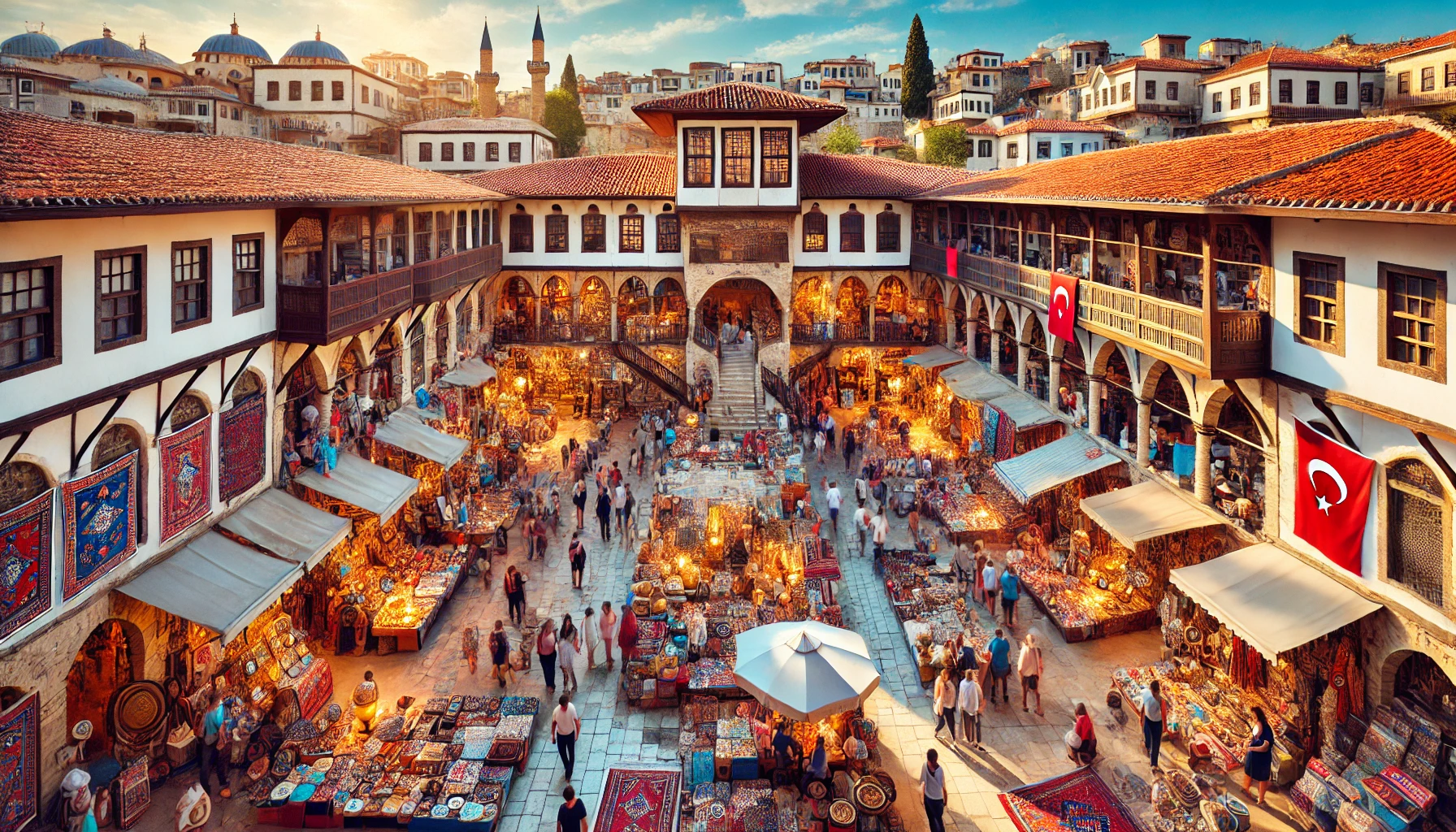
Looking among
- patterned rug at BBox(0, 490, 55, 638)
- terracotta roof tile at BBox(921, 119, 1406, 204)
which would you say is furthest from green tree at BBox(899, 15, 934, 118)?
patterned rug at BBox(0, 490, 55, 638)

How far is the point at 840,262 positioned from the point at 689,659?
21465 millimetres

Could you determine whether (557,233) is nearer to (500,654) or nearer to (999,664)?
(500,654)

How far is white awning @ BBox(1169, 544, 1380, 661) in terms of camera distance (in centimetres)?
1147

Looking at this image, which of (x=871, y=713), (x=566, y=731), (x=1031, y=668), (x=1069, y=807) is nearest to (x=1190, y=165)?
(x=1031, y=668)

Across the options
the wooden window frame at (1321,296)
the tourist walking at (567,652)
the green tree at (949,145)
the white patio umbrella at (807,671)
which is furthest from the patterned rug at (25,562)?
the green tree at (949,145)

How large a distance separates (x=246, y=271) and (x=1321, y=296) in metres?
17.2

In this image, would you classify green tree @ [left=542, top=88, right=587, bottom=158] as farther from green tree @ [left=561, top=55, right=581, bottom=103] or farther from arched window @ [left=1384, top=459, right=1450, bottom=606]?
arched window @ [left=1384, top=459, right=1450, bottom=606]

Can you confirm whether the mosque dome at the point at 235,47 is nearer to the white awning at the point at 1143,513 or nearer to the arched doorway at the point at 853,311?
the arched doorway at the point at 853,311

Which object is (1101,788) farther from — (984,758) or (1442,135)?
(1442,135)

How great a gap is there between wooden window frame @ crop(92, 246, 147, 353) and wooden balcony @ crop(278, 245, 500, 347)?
150 inches

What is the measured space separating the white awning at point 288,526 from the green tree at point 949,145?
49.4 metres

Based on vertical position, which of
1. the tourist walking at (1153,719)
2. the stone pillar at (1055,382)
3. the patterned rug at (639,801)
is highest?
the stone pillar at (1055,382)

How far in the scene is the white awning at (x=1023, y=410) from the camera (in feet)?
72.7

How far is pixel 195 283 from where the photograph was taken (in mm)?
13578
